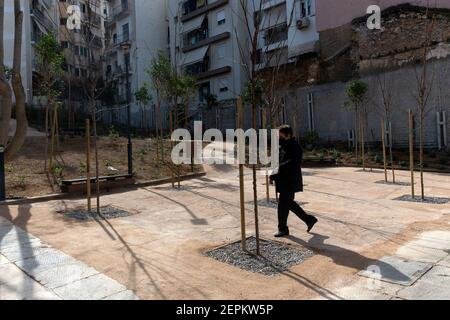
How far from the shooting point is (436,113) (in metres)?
18.5

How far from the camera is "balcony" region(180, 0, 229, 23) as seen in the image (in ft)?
116

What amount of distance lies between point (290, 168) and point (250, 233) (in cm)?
112

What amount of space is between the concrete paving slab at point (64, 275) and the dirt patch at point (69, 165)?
5.52m

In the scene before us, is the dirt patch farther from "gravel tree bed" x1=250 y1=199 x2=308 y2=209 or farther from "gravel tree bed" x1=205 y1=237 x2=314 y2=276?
"gravel tree bed" x1=205 y1=237 x2=314 y2=276

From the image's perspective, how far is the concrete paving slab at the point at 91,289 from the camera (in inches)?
142

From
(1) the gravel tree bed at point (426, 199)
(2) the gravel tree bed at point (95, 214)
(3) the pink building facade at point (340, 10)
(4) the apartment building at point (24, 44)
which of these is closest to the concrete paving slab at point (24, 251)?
(2) the gravel tree bed at point (95, 214)

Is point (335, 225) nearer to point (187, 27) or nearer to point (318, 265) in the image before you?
point (318, 265)

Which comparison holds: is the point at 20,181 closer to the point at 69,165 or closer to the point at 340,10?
the point at 69,165

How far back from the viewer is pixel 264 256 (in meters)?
4.84

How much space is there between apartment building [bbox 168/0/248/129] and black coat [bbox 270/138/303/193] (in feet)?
79.9

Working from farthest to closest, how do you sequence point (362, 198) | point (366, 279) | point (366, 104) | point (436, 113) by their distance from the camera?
point (366, 104), point (436, 113), point (362, 198), point (366, 279)

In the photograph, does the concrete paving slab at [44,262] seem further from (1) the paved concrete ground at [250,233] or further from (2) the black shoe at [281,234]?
(2) the black shoe at [281,234]

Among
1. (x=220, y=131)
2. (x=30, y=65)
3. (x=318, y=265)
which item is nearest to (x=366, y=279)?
(x=318, y=265)
